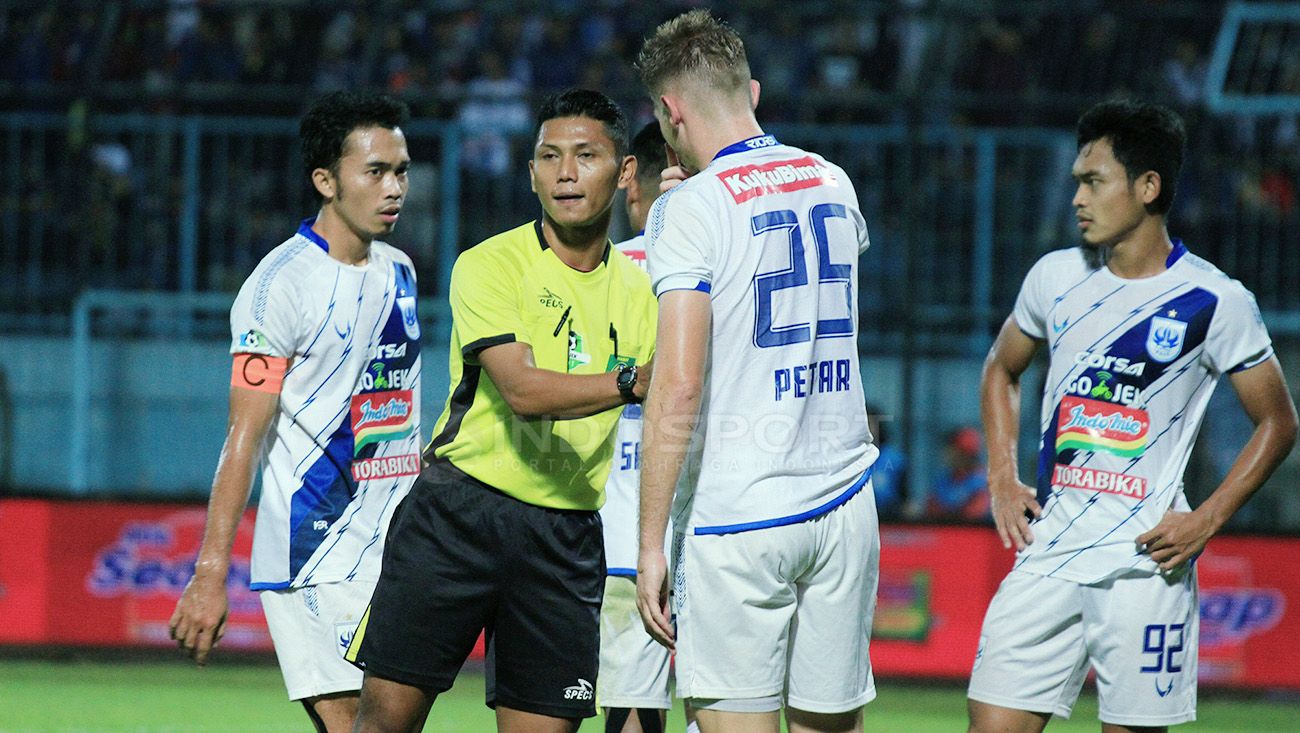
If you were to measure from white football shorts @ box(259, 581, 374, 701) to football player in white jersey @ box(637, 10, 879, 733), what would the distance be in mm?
1347

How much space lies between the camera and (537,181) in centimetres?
502

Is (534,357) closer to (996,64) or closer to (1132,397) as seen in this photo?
(1132,397)

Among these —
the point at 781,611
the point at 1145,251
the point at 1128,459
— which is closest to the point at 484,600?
the point at 781,611

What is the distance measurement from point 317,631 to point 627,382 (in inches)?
58.4

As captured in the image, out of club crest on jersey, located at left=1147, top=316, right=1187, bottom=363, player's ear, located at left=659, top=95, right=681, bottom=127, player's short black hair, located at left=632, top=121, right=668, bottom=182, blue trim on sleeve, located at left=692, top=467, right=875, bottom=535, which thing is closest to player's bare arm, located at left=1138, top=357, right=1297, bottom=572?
club crest on jersey, located at left=1147, top=316, right=1187, bottom=363

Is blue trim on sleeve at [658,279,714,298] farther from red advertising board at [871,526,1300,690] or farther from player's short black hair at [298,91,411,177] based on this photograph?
red advertising board at [871,526,1300,690]

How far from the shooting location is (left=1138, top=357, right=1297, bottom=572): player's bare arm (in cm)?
522

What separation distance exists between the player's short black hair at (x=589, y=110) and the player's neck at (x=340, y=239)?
850 millimetres

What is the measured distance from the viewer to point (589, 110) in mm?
5004

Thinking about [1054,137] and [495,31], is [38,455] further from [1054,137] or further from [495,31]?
[1054,137]

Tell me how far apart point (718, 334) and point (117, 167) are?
8.93m

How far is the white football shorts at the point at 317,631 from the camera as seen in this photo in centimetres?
524

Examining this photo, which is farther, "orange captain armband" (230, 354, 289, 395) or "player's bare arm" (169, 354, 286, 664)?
"orange captain armband" (230, 354, 289, 395)

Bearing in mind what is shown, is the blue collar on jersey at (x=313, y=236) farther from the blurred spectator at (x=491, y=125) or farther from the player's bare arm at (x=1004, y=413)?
the blurred spectator at (x=491, y=125)
